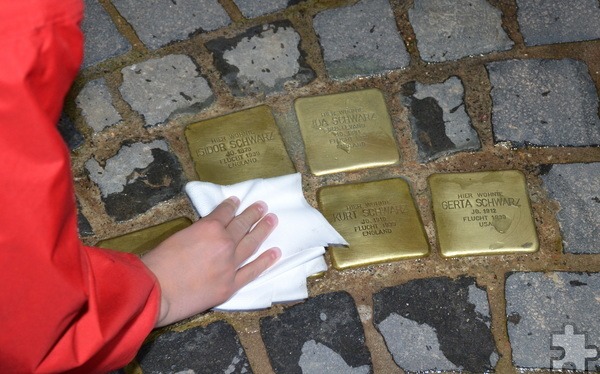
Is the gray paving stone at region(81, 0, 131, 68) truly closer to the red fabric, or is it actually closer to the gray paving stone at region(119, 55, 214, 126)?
the gray paving stone at region(119, 55, 214, 126)

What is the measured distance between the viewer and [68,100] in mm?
1911

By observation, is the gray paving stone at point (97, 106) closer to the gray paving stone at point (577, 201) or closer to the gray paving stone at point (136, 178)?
the gray paving stone at point (136, 178)

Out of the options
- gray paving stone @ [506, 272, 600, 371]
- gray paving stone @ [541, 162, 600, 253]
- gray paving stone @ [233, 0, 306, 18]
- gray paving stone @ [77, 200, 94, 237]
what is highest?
gray paving stone @ [233, 0, 306, 18]

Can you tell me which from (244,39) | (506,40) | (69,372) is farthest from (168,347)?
(506,40)

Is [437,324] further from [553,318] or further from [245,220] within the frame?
[245,220]

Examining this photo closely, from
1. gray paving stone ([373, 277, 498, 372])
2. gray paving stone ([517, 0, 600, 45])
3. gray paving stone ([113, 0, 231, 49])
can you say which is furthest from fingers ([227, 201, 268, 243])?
gray paving stone ([517, 0, 600, 45])

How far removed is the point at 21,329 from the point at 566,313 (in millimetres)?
1111

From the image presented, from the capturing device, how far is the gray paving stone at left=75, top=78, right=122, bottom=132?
6.16 feet

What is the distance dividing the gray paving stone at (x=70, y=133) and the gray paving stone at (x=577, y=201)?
3.57 ft

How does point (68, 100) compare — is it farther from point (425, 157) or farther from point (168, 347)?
point (425, 157)

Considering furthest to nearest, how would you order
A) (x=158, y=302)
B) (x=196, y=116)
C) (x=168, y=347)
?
(x=196, y=116) < (x=168, y=347) < (x=158, y=302)

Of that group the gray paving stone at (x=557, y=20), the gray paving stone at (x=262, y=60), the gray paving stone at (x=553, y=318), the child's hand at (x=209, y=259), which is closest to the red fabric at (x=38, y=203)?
the child's hand at (x=209, y=259)


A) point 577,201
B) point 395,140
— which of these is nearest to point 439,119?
point 395,140

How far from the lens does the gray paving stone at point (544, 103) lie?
188 cm
